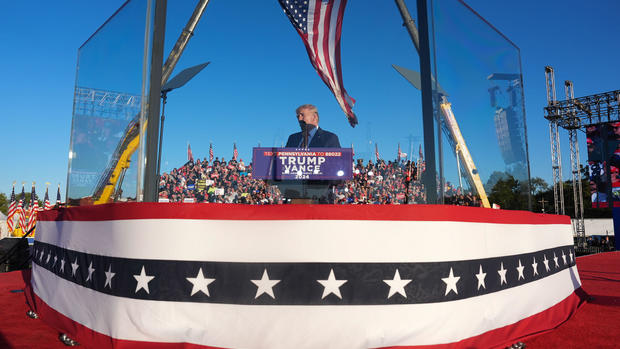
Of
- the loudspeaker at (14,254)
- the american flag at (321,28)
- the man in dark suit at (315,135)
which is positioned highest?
the american flag at (321,28)

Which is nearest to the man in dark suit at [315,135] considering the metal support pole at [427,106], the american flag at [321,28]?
the american flag at [321,28]

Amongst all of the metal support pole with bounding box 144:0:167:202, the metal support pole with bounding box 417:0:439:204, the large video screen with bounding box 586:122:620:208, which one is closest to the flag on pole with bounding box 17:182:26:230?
the metal support pole with bounding box 144:0:167:202

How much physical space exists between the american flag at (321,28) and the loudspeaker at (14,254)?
9.93 metres

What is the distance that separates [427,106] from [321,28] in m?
2.40

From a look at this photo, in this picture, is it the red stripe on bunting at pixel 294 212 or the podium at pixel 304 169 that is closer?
the red stripe on bunting at pixel 294 212

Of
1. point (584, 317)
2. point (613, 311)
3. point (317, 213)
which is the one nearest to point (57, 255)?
point (317, 213)

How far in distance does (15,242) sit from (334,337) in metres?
11.8

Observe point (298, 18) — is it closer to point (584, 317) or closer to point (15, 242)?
point (584, 317)

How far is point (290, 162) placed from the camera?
6246 millimetres

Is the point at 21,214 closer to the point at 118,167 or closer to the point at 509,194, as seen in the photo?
the point at 118,167

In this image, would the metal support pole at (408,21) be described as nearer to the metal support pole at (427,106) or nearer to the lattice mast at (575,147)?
the metal support pole at (427,106)

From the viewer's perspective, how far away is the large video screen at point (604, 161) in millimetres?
21547

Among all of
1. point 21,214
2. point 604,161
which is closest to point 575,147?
point 604,161

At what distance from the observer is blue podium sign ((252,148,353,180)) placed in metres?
6.13
